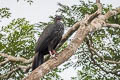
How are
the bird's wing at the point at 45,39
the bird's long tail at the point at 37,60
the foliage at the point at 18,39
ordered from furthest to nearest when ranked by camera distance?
1. the foliage at the point at 18,39
2. the bird's wing at the point at 45,39
3. the bird's long tail at the point at 37,60

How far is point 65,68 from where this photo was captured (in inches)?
520

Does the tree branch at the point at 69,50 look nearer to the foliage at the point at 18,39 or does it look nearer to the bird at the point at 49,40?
the bird at the point at 49,40

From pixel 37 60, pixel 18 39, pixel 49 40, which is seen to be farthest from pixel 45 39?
pixel 18 39

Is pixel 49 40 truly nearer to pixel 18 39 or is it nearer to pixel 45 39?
pixel 45 39

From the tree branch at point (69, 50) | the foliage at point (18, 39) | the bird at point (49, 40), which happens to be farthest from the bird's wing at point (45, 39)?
the foliage at point (18, 39)

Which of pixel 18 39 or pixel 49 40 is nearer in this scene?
pixel 49 40

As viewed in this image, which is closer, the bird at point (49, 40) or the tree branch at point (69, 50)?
the tree branch at point (69, 50)

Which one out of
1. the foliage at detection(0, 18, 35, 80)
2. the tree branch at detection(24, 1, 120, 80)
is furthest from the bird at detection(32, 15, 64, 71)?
the foliage at detection(0, 18, 35, 80)

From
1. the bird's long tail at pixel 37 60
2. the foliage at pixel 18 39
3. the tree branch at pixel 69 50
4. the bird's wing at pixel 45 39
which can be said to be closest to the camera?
the tree branch at pixel 69 50

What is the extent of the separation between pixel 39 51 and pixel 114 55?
7011 millimetres

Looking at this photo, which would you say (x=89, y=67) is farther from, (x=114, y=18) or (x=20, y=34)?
(x=20, y=34)

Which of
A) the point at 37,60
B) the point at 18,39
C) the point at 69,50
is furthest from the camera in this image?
the point at 18,39

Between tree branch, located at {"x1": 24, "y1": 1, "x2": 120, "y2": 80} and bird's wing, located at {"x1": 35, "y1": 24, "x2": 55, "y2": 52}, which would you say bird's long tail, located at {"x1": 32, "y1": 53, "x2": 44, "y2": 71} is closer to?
bird's wing, located at {"x1": 35, "y1": 24, "x2": 55, "y2": 52}

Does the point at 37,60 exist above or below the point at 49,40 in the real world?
below
